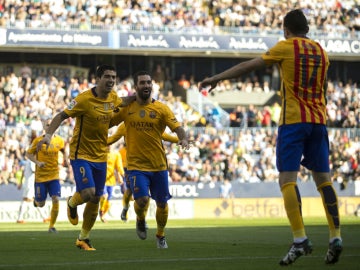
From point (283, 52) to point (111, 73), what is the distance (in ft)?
14.8

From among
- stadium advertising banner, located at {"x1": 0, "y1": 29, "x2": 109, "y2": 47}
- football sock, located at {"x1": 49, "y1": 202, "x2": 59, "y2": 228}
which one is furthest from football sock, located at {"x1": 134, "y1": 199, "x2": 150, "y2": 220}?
stadium advertising banner, located at {"x1": 0, "y1": 29, "x2": 109, "y2": 47}

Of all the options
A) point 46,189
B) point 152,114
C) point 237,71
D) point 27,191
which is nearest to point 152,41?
point 27,191

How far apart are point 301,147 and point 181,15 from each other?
34876 millimetres

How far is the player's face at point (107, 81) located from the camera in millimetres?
14695

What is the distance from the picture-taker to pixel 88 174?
14.8m

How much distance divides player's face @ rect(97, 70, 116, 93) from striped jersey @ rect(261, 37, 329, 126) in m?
4.40

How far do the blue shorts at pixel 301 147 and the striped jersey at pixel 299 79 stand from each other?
0.29 feet

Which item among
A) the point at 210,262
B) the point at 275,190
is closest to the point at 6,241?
the point at 210,262

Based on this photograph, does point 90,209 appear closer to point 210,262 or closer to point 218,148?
point 210,262

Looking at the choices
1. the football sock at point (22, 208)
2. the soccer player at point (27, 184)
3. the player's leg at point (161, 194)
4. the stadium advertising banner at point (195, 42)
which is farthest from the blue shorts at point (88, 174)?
the stadium advertising banner at point (195, 42)

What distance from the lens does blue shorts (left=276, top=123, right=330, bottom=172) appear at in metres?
10.6

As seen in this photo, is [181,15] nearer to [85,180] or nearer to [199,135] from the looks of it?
[199,135]

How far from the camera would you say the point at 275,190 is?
1476 inches

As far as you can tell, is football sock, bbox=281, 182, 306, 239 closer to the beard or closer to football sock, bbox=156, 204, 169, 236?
football sock, bbox=156, 204, 169, 236
